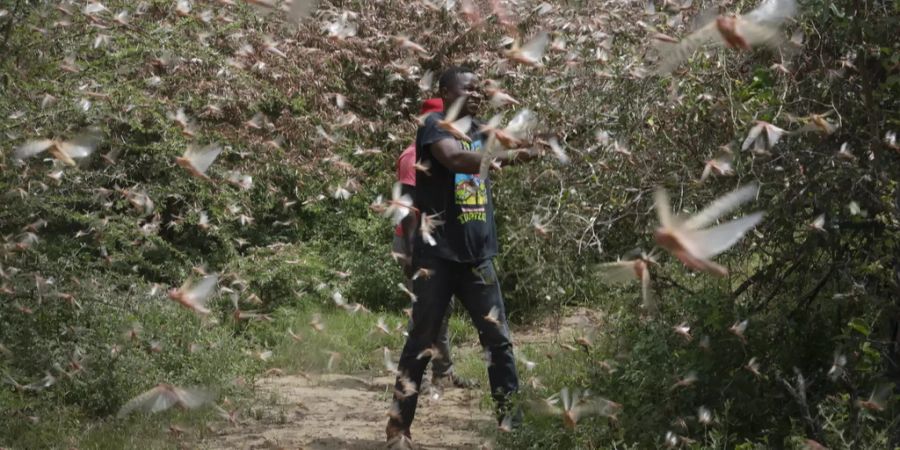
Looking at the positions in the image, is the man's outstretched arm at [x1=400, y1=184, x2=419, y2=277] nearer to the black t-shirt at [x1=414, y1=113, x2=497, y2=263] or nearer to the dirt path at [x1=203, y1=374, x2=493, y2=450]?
the black t-shirt at [x1=414, y1=113, x2=497, y2=263]

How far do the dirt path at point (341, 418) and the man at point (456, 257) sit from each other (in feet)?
1.82

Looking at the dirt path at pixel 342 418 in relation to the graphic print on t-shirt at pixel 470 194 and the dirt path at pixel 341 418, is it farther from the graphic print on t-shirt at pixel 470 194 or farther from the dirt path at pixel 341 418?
the graphic print on t-shirt at pixel 470 194

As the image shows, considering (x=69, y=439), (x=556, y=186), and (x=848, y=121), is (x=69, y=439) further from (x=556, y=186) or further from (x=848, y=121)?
(x=848, y=121)

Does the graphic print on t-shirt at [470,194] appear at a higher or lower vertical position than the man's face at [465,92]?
lower

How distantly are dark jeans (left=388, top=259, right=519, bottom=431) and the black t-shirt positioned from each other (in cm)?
8

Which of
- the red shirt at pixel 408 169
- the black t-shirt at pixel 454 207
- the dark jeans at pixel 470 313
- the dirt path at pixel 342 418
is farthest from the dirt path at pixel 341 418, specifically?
the red shirt at pixel 408 169

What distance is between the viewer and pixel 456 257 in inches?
189

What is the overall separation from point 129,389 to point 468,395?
1.92 metres

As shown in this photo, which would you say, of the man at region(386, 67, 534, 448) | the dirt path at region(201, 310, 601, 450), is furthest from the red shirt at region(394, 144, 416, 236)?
the dirt path at region(201, 310, 601, 450)

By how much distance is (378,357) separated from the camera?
7273 millimetres

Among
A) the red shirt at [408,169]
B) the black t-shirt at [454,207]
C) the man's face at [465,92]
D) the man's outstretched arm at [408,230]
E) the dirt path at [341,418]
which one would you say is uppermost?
the man's face at [465,92]

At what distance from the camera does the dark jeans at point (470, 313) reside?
4883mm

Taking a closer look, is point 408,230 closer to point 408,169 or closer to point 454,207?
point 408,169

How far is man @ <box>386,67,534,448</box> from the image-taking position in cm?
482
